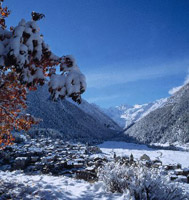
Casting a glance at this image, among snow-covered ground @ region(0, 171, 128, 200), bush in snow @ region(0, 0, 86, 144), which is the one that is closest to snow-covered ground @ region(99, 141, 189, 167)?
snow-covered ground @ region(0, 171, 128, 200)

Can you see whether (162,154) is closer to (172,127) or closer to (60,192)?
(60,192)

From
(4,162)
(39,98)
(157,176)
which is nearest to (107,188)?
(157,176)

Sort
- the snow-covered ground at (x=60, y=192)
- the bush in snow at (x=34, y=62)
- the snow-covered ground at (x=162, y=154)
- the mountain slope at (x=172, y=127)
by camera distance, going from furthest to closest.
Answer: the mountain slope at (x=172, y=127) < the snow-covered ground at (x=162, y=154) < the snow-covered ground at (x=60, y=192) < the bush in snow at (x=34, y=62)

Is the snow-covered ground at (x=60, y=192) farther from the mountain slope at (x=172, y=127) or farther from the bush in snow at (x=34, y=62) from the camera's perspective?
the mountain slope at (x=172, y=127)

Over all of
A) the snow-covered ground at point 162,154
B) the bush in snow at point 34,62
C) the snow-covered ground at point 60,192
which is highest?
the bush in snow at point 34,62

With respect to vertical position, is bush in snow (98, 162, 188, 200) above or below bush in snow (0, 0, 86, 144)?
below

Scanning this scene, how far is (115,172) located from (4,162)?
18.1 metres

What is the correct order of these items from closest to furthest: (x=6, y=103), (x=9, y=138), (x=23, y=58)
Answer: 1. (x=23, y=58)
2. (x=6, y=103)
3. (x=9, y=138)

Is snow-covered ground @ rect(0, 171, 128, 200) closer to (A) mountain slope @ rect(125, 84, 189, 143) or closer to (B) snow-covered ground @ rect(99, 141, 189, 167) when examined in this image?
(B) snow-covered ground @ rect(99, 141, 189, 167)

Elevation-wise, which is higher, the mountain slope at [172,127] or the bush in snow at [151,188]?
the mountain slope at [172,127]

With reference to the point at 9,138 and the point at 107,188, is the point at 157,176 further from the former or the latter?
the point at 9,138

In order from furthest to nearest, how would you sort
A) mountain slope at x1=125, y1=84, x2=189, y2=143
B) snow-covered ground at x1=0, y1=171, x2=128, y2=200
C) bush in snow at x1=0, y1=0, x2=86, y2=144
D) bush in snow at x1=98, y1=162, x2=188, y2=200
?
mountain slope at x1=125, y1=84, x2=189, y2=143 < snow-covered ground at x1=0, y1=171, x2=128, y2=200 < bush in snow at x1=98, y1=162, x2=188, y2=200 < bush in snow at x1=0, y1=0, x2=86, y2=144

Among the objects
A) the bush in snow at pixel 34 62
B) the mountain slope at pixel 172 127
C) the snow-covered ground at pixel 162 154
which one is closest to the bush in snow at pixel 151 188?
the bush in snow at pixel 34 62

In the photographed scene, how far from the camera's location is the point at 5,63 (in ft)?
11.3
